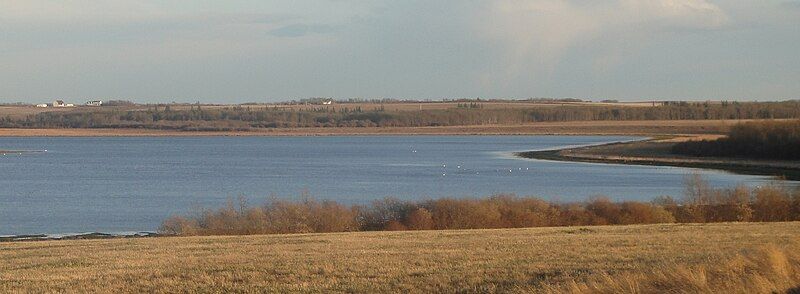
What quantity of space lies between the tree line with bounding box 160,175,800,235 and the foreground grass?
11935 mm

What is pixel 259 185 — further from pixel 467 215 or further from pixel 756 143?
pixel 756 143

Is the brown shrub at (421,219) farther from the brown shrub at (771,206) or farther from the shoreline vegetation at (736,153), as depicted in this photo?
the shoreline vegetation at (736,153)

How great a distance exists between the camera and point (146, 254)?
16797 mm

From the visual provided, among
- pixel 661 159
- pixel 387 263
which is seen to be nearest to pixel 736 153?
pixel 661 159

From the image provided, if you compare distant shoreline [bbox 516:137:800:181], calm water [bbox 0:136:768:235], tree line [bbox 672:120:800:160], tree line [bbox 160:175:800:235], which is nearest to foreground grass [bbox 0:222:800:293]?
tree line [bbox 160:175:800:235]

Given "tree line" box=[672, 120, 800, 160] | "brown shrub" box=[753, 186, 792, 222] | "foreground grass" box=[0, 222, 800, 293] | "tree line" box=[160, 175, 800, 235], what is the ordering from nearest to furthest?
"foreground grass" box=[0, 222, 800, 293], "tree line" box=[160, 175, 800, 235], "brown shrub" box=[753, 186, 792, 222], "tree line" box=[672, 120, 800, 160]

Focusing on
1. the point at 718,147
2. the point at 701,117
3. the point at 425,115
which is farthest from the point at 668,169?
the point at 425,115

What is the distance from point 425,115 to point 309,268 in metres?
181

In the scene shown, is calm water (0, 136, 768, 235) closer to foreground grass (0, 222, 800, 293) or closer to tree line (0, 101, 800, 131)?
foreground grass (0, 222, 800, 293)

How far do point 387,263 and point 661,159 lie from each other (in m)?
73.1

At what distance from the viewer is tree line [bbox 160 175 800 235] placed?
31.8 m

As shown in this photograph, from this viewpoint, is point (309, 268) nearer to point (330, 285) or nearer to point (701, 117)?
point (330, 285)

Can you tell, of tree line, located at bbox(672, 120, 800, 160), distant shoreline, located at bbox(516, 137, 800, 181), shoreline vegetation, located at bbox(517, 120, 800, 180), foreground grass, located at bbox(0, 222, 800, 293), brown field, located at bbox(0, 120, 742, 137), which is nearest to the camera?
foreground grass, located at bbox(0, 222, 800, 293)

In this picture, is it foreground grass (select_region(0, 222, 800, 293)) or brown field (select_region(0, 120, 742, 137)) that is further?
brown field (select_region(0, 120, 742, 137))
